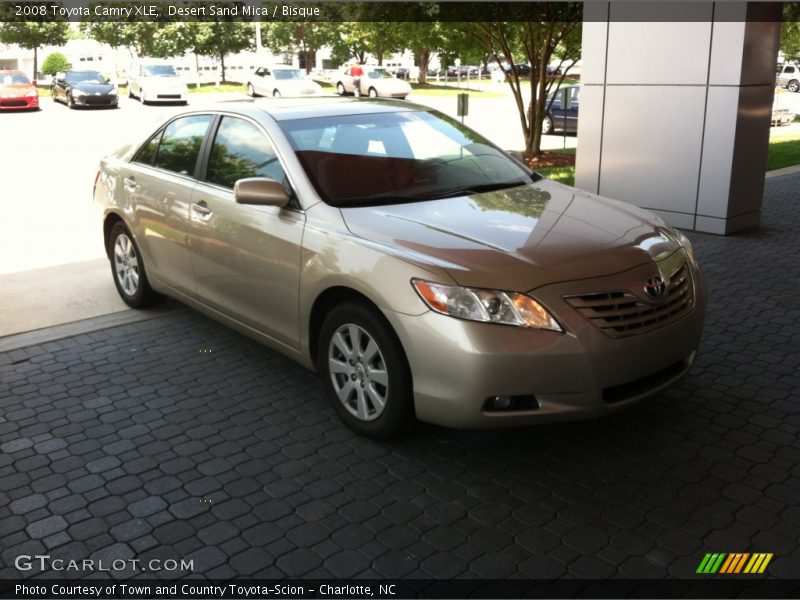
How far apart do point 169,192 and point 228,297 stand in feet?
3.40

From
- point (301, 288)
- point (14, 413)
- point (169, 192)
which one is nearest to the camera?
point (301, 288)

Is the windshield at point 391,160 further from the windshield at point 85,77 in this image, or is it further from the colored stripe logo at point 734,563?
the windshield at point 85,77

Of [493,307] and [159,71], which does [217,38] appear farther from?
[493,307]

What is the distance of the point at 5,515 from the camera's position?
12.4ft

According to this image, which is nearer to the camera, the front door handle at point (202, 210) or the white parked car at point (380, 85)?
the front door handle at point (202, 210)

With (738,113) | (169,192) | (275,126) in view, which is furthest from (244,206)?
(738,113)

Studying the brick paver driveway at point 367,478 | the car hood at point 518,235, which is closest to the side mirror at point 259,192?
the car hood at point 518,235

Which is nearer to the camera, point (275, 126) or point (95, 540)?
point (95, 540)

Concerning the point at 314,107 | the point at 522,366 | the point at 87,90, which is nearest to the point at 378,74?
the point at 87,90

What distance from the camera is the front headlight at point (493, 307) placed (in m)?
3.78

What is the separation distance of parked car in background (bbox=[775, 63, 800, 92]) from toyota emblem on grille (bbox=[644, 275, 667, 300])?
4676 cm

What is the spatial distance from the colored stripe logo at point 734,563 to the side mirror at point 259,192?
9.21ft

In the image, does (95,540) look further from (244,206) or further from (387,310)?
(244,206)

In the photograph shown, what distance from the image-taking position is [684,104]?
364 inches
